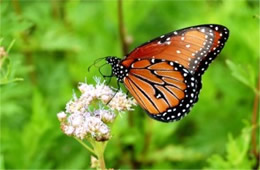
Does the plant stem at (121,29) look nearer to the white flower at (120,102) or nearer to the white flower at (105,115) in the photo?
the white flower at (120,102)

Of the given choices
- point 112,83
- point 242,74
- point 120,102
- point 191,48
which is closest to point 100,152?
point 120,102

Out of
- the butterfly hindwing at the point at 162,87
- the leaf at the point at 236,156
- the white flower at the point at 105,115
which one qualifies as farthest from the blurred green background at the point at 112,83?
the white flower at the point at 105,115

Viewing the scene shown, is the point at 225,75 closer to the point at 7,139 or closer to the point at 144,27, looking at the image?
the point at 144,27

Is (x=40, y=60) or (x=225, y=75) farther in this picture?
(x=40, y=60)

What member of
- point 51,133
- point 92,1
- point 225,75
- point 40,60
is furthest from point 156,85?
point 92,1

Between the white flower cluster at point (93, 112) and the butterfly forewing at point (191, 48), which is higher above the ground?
the butterfly forewing at point (191, 48)
